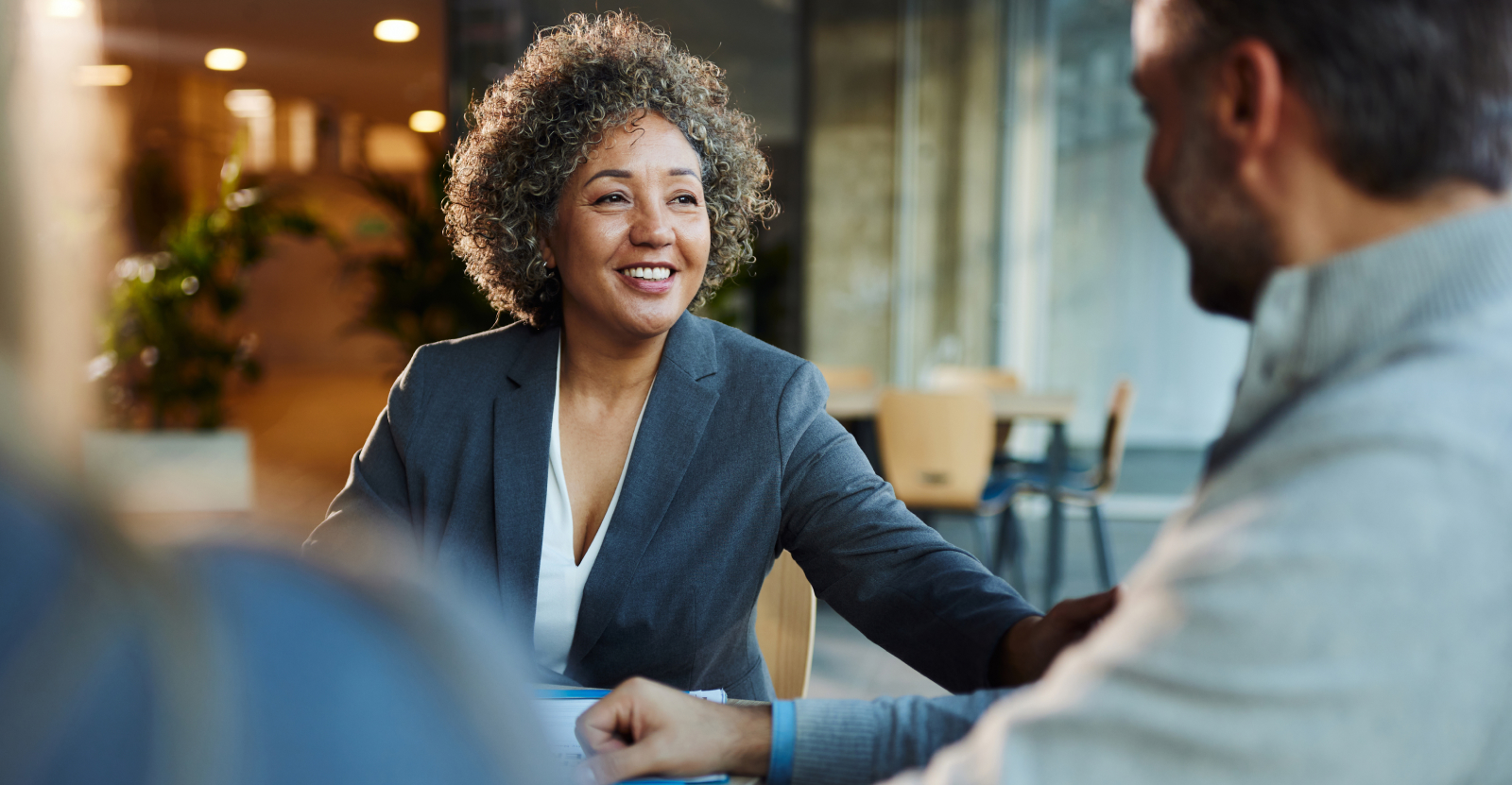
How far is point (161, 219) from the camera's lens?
7.93 metres

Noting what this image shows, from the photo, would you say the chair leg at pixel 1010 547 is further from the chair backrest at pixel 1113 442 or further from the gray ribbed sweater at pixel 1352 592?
the gray ribbed sweater at pixel 1352 592

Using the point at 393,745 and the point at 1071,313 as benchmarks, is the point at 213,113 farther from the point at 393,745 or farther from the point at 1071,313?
the point at 393,745

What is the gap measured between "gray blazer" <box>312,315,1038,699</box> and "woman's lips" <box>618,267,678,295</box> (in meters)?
0.09

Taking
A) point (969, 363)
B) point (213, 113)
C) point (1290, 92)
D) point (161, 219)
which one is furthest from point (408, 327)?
point (213, 113)

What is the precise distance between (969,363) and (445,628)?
6.43 m

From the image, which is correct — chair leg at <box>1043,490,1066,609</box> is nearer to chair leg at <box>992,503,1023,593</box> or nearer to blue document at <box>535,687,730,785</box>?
chair leg at <box>992,503,1023,593</box>

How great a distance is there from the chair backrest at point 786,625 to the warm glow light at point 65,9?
3.96 feet

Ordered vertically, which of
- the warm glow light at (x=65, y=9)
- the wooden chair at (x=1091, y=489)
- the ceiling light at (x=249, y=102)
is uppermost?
the ceiling light at (x=249, y=102)

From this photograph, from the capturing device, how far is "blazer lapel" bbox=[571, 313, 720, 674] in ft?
4.43

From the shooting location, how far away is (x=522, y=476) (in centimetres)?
142

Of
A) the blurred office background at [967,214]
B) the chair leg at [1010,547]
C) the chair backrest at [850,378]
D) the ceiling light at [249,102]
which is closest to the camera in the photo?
the chair leg at [1010,547]

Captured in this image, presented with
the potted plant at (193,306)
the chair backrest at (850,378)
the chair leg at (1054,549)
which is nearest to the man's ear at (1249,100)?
the chair leg at (1054,549)

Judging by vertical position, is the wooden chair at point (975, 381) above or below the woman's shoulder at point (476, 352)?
below

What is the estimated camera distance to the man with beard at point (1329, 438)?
521 millimetres
